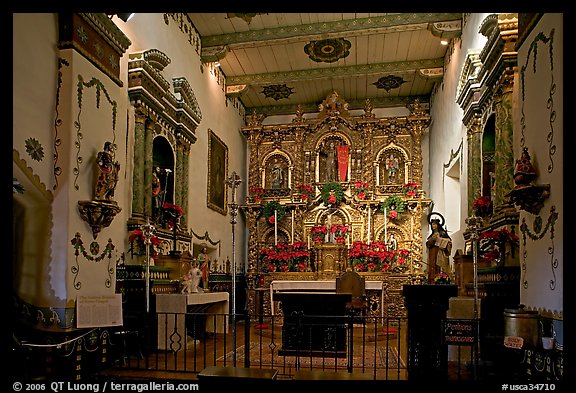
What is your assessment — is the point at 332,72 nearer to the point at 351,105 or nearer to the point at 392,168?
the point at 351,105

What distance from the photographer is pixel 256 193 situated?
1462cm

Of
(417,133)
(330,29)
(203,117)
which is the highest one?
(330,29)

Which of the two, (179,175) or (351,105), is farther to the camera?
(351,105)

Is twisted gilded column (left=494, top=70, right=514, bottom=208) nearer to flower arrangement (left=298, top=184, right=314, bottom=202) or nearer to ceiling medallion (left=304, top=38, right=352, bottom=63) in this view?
ceiling medallion (left=304, top=38, right=352, bottom=63)

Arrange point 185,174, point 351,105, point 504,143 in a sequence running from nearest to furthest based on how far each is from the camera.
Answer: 1. point 504,143
2. point 185,174
3. point 351,105

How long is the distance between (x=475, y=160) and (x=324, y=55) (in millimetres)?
5443

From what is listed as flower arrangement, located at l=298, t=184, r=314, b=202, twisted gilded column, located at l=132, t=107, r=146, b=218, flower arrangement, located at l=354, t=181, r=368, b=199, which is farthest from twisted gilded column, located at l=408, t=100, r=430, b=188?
twisted gilded column, located at l=132, t=107, r=146, b=218

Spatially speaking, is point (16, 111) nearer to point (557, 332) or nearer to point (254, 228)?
point (557, 332)

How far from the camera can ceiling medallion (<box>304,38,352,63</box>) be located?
12.0 meters

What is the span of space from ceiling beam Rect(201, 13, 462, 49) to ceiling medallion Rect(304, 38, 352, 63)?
778mm

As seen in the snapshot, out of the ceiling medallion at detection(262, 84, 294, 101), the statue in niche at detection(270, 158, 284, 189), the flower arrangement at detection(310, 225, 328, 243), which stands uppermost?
the ceiling medallion at detection(262, 84, 294, 101)

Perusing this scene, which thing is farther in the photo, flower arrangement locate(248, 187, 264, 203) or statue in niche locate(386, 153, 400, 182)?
flower arrangement locate(248, 187, 264, 203)

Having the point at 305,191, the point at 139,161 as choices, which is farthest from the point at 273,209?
the point at 139,161

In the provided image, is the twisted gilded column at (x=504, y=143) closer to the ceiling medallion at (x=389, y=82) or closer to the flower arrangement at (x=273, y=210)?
the ceiling medallion at (x=389, y=82)
